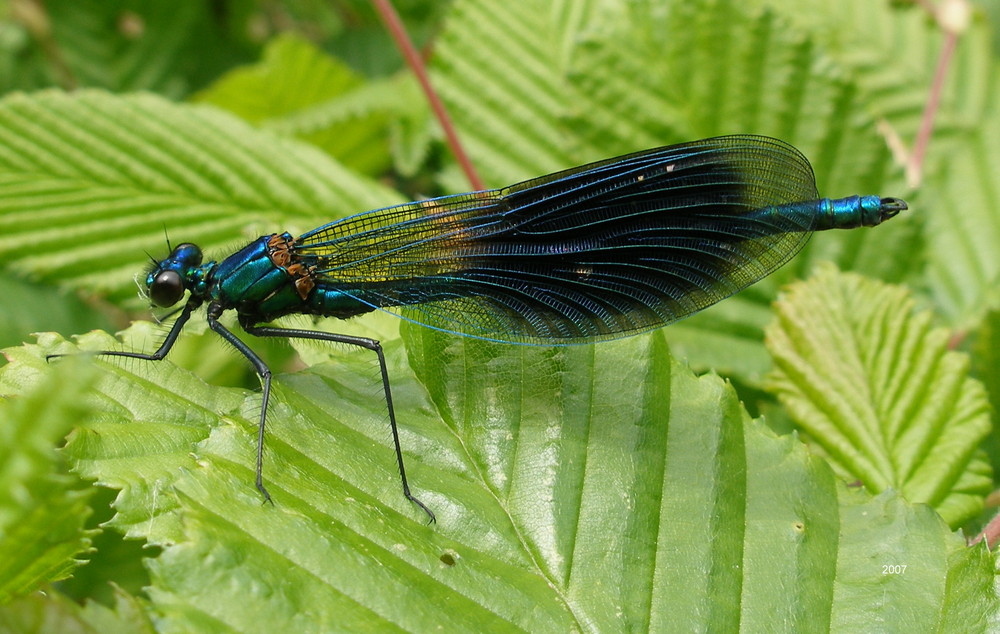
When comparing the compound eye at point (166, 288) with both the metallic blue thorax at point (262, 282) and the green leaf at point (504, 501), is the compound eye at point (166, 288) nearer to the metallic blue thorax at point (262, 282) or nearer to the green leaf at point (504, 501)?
the metallic blue thorax at point (262, 282)

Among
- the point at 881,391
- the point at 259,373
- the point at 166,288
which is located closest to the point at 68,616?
the point at 259,373

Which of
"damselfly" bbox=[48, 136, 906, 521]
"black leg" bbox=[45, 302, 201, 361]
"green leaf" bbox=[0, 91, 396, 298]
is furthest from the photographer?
"green leaf" bbox=[0, 91, 396, 298]

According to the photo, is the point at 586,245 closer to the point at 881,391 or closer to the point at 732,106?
the point at 881,391

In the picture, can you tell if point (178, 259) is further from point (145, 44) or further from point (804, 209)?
point (145, 44)

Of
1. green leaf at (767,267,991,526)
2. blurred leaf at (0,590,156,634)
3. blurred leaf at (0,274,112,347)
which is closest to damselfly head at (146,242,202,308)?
blurred leaf at (0,590,156,634)

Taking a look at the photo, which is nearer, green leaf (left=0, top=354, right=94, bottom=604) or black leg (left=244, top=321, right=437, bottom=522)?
green leaf (left=0, top=354, right=94, bottom=604)

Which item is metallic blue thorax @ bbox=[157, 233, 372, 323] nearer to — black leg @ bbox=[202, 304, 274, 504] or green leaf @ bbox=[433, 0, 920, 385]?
black leg @ bbox=[202, 304, 274, 504]

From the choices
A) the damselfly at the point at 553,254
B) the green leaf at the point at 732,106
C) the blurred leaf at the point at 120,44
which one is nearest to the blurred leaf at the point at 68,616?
the damselfly at the point at 553,254
